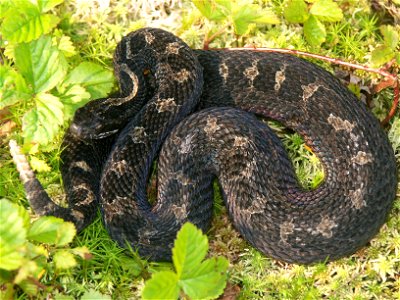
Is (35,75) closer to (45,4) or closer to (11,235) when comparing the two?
(45,4)

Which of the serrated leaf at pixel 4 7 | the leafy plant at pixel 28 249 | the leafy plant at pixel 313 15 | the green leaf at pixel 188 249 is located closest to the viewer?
the green leaf at pixel 188 249

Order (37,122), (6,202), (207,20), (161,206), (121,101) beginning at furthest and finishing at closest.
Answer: (207,20)
(121,101)
(161,206)
(37,122)
(6,202)

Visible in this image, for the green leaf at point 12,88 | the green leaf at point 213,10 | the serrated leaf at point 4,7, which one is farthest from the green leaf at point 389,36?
the serrated leaf at point 4,7

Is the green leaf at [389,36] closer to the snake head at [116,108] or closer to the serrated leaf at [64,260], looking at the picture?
the snake head at [116,108]

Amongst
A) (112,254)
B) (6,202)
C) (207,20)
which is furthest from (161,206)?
(207,20)

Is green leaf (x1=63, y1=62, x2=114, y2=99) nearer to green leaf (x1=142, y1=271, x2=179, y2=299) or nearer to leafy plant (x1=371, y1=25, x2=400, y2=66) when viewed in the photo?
green leaf (x1=142, y1=271, x2=179, y2=299)

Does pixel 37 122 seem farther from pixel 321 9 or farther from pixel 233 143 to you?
pixel 321 9

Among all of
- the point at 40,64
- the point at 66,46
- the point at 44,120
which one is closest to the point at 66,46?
the point at 66,46
